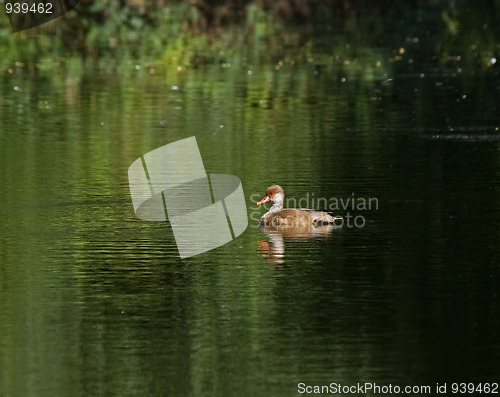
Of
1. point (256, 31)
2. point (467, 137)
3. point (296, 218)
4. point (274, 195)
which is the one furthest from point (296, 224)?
point (256, 31)

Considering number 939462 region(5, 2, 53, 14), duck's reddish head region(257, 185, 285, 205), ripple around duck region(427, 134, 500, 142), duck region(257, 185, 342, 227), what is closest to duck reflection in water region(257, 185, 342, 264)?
duck region(257, 185, 342, 227)

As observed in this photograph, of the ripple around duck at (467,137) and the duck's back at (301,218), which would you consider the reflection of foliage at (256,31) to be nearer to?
the ripple around duck at (467,137)

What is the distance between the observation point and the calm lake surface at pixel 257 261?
9.07 meters

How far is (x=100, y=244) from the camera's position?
42.6 feet

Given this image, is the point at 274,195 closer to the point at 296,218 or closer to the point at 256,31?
the point at 296,218

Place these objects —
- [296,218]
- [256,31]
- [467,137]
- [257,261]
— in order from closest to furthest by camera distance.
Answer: [257,261], [296,218], [467,137], [256,31]

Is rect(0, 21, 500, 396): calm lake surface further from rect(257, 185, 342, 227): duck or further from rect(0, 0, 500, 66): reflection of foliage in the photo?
rect(0, 0, 500, 66): reflection of foliage

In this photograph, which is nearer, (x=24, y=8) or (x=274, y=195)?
(x=274, y=195)

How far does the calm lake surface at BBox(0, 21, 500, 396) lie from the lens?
9.07m

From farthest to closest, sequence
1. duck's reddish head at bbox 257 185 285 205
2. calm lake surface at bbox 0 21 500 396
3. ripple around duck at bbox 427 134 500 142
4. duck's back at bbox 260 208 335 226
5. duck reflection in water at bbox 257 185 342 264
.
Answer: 1. ripple around duck at bbox 427 134 500 142
2. duck's reddish head at bbox 257 185 285 205
3. duck's back at bbox 260 208 335 226
4. duck reflection in water at bbox 257 185 342 264
5. calm lake surface at bbox 0 21 500 396

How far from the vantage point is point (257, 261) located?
40.3 ft

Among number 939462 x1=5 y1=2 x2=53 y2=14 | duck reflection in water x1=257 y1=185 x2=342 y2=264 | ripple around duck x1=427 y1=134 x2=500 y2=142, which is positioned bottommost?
ripple around duck x1=427 y1=134 x2=500 y2=142

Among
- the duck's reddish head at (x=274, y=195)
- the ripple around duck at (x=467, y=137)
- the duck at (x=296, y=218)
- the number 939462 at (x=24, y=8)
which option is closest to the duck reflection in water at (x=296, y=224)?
the duck at (x=296, y=218)

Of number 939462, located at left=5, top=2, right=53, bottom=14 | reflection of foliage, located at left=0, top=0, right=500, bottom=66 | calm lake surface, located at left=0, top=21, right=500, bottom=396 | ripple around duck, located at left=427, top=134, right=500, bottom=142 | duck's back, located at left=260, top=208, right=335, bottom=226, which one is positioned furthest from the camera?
number 939462, located at left=5, top=2, right=53, bottom=14
